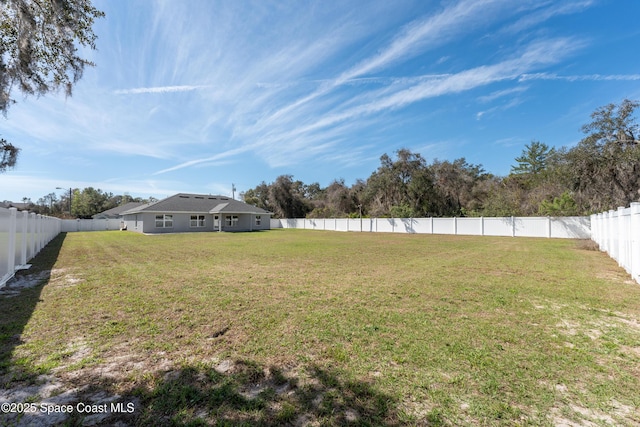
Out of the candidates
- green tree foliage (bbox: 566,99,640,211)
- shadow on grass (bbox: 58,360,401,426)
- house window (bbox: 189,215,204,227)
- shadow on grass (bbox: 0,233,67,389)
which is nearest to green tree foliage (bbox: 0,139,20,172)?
shadow on grass (bbox: 0,233,67,389)

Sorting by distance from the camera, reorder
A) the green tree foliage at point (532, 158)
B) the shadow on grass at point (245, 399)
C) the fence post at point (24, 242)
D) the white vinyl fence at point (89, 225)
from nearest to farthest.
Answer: the shadow on grass at point (245, 399)
the fence post at point (24, 242)
the white vinyl fence at point (89, 225)
the green tree foliage at point (532, 158)

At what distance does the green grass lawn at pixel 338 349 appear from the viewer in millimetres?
2176

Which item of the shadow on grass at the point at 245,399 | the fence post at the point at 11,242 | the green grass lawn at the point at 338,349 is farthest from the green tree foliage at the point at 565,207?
the fence post at the point at 11,242

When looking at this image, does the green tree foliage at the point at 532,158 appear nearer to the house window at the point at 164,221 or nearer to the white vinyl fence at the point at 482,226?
the white vinyl fence at the point at 482,226

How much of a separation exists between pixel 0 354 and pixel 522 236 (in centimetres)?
2581

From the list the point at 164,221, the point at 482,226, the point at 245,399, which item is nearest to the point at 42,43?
the point at 245,399

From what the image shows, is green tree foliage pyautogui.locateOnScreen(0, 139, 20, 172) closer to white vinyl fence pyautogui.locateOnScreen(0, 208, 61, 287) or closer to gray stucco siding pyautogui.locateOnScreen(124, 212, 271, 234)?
white vinyl fence pyautogui.locateOnScreen(0, 208, 61, 287)

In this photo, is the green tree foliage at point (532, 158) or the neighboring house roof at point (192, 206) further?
the green tree foliage at point (532, 158)

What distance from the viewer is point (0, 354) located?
3004mm

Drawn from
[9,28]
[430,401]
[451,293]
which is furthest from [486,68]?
[9,28]

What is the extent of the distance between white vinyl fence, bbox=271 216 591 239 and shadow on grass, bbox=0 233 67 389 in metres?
25.2

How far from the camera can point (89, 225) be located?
1294 inches

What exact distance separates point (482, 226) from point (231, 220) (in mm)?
23854

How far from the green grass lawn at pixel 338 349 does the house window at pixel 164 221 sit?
2280 cm
